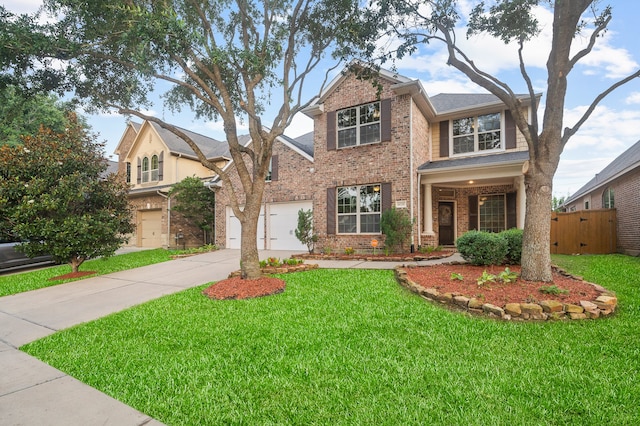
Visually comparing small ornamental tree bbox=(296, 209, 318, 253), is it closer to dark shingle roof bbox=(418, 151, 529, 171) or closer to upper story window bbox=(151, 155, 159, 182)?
dark shingle roof bbox=(418, 151, 529, 171)

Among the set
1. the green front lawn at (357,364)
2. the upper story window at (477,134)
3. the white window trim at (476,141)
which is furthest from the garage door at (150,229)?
the upper story window at (477,134)

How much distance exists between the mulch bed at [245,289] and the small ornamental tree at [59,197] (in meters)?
4.79

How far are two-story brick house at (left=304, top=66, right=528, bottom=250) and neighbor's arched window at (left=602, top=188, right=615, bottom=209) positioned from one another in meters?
4.72

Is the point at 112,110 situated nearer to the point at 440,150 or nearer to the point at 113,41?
the point at 113,41

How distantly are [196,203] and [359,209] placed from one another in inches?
324

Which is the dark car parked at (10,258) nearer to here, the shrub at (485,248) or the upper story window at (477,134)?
the shrub at (485,248)

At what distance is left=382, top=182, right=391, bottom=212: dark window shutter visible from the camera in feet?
35.3

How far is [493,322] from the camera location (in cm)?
400

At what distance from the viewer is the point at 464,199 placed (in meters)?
13.1

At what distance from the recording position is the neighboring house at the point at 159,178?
16328mm

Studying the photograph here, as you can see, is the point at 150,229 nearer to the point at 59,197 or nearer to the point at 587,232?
the point at 59,197

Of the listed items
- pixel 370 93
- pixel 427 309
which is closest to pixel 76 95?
pixel 370 93

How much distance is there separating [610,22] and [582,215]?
280 inches

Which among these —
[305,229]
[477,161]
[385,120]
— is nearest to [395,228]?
[305,229]
